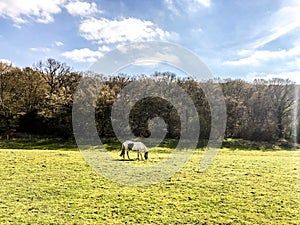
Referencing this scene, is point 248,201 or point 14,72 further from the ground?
point 14,72

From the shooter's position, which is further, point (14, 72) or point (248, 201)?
point (14, 72)

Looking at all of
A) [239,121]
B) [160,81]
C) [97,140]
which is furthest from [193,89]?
[97,140]

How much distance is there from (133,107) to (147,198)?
2432cm

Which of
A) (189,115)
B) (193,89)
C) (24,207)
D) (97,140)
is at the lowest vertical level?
(24,207)

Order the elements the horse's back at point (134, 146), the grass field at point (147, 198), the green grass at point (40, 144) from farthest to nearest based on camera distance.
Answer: the green grass at point (40, 144) → the horse's back at point (134, 146) → the grass field at point (147, 198)

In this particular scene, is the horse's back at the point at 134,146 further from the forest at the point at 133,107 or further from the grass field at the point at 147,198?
the forest at the point at 133,107

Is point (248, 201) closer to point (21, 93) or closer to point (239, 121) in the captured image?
point (239, 121)

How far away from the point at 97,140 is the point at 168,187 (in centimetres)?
2096

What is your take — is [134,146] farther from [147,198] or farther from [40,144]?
[40,144]

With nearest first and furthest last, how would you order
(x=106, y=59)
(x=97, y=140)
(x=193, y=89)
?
(x=106, y=59) < (x=97, y=140) < (x=193, y=89)

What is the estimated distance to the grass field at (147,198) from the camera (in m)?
9.38

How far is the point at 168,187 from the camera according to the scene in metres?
12.5

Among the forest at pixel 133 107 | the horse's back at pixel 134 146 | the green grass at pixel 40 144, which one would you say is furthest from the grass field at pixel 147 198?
the forest at pixel 133 107

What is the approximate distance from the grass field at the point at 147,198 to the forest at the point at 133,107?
64.6 feet
